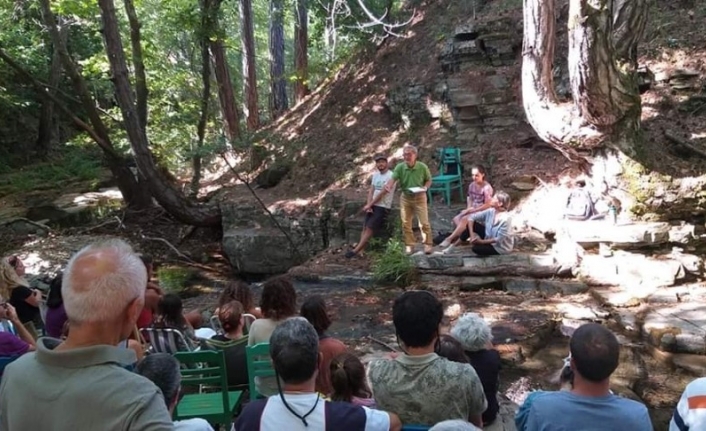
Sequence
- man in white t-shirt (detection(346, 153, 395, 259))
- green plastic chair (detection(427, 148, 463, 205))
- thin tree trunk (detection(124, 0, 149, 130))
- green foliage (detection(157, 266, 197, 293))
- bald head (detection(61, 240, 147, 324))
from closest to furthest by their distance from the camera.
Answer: bald head (detection(61, 240, 147, 324)), man in white t-shirt (detection(346, 153, 395, 259)), green foliage (detection(157, 266, 197, 293)), green plastic chair (detection(427, 148, 463, 205)), thin tree trunk (detection(124, 0, 149, 130))

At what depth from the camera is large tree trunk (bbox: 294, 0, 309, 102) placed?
16.0 meters

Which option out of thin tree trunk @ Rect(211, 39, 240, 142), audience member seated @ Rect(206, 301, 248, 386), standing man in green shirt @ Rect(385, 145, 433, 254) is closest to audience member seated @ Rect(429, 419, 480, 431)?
audience member seated @ Rect(206, 301, 248, 386)

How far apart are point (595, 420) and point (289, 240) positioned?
30.2ft

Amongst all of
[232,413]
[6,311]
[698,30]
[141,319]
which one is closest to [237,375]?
[232,413]

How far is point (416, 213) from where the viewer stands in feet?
27.1

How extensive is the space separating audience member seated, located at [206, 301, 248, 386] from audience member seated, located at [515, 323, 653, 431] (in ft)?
6.98

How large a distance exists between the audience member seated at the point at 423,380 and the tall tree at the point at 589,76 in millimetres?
5818

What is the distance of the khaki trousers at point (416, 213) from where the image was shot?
8133 mm

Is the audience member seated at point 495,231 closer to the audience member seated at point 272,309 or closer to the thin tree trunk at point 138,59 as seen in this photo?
the audience member seated at point 272,309

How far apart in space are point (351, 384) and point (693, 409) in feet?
4.43

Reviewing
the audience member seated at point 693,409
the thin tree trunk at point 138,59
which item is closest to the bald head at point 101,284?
the audience member seated at point 693,409

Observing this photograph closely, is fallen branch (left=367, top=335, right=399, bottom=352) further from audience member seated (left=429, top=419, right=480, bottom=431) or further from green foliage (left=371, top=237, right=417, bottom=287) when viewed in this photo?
audience member seated (left=429, top=419, right=480, bottom=431)

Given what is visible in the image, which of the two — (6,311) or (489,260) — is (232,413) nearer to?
(6,311)

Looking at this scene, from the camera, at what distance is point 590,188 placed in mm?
7805
